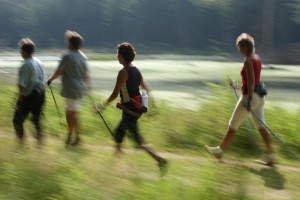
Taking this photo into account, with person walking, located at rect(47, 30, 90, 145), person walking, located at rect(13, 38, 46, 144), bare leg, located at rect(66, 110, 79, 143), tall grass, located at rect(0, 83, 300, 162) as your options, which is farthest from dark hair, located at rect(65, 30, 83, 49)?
tall grass, located at rect(0, 83, 300, 162)

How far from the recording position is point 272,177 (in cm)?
677

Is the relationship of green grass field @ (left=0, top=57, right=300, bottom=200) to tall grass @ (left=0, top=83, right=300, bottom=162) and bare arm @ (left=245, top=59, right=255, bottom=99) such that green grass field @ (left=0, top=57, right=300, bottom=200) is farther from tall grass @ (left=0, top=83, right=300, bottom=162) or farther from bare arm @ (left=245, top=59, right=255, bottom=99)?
bare arm @ (left=245, top=59, right=255, bottom=99)

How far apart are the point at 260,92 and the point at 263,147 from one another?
160 cm

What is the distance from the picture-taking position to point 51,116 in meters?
11.0

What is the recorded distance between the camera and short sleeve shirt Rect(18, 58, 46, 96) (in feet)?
23.6

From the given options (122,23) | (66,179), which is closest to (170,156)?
(66,179)

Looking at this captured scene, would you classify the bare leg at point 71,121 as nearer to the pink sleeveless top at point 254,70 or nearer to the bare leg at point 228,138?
the bare leg at point 228,138

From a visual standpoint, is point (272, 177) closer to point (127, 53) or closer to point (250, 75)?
point (250, 75)

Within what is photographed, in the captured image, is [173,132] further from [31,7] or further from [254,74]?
[31,7]

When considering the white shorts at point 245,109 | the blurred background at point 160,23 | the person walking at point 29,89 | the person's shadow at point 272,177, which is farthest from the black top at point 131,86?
the blurred background at point 160,23

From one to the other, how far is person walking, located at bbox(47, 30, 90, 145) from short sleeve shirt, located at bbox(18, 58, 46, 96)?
0.43 m

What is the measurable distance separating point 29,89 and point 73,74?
67 centimetres

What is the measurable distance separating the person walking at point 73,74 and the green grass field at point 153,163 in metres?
0.58

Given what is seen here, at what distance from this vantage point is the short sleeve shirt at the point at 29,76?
23.6ft
